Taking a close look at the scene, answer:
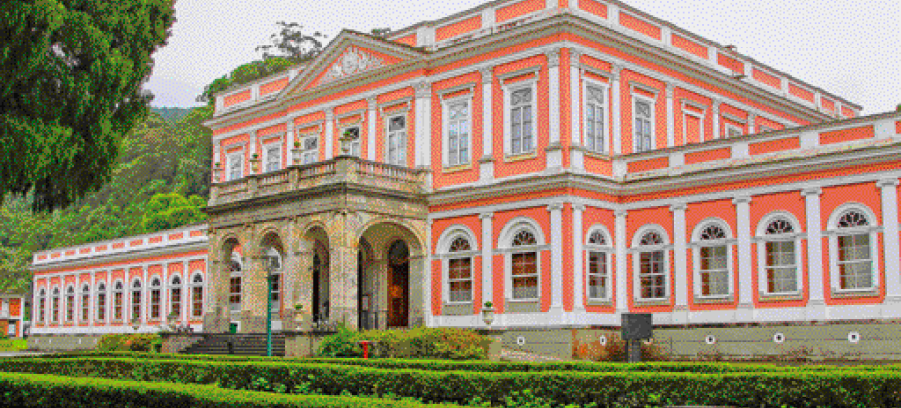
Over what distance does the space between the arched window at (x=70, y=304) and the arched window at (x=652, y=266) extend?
3202 cm

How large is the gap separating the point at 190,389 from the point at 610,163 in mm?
17192

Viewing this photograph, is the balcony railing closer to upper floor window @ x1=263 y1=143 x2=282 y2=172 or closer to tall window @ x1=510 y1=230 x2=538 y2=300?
tall window @ x1=510 y1=230 x2=538 y2=300

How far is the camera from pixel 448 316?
2809 centimetres

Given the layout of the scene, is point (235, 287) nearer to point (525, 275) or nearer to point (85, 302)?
point (85, 302)

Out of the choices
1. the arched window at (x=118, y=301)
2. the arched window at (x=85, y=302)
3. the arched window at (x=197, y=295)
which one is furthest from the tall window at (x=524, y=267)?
the arched window at (x=85, y=302)

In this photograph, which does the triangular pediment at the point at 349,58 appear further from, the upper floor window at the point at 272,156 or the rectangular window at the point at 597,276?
the rectangular window at the point at 597,276

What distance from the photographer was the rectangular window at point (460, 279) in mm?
27922

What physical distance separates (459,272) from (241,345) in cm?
636

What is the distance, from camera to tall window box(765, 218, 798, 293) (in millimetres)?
24250

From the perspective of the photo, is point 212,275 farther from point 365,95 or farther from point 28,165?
point 28,165

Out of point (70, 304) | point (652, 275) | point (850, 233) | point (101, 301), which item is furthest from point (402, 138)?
point (70, 304)

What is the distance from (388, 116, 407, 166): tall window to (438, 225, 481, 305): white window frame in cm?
289

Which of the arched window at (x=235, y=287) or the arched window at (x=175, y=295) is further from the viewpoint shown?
the arched window at (x=175, y=295)

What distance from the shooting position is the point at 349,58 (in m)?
31.6
